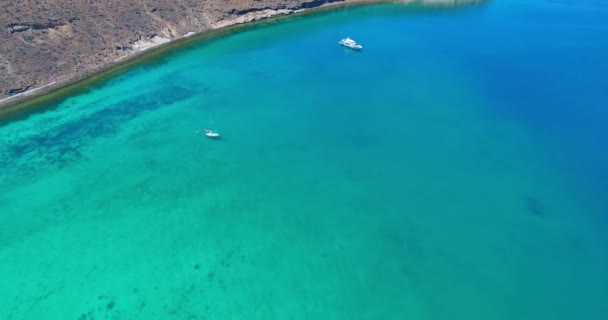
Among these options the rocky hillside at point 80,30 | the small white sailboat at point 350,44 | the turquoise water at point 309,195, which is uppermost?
the rocky hillside at point 80,30

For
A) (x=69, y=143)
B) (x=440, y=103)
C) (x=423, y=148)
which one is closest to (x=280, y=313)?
(x=423, y=148)

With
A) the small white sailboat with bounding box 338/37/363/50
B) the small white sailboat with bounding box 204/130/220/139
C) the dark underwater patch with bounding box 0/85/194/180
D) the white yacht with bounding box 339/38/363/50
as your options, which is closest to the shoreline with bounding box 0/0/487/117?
the dark underwater patch with bounding box 0/85/194/180

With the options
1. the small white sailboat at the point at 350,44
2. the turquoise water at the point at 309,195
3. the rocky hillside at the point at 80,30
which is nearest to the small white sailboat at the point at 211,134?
the turquoise water at the point at 309,195

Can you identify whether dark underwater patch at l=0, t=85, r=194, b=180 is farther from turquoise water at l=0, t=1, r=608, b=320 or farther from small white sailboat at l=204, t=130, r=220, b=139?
small white sailboat at l=204, t=130, r=220, b=139

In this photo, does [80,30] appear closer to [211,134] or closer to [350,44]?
[211,134]

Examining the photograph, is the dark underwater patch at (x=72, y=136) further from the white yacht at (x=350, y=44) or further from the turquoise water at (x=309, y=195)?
the white yacht at (x=350, y=44)

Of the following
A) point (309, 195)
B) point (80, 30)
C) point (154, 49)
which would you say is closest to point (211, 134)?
point (309, 195)
